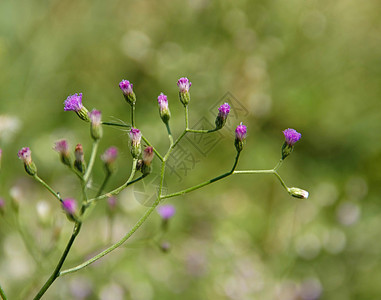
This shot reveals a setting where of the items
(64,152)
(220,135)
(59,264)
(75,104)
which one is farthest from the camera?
(220,135)

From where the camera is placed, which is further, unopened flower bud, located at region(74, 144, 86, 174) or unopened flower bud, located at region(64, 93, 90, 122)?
unopened flower bud, located at region(64, 93, 90, 122)

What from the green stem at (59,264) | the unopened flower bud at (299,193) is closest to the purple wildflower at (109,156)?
the green stem at (59,264)

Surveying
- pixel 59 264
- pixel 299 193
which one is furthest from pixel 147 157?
pixel 299 193

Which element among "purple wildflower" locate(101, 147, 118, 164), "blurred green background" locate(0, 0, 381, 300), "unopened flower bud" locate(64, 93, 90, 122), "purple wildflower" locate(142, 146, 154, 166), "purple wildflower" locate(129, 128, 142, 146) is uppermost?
"unopened flower bud" locate(64, 93, 90, 122)

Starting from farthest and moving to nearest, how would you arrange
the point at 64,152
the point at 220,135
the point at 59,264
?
the point at 220,135, the point at 64,152, the point at 59,264

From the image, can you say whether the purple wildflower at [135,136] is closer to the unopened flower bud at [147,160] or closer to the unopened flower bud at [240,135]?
the unopened flower bud at [147,160]

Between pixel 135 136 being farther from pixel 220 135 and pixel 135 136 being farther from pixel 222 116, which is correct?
pixel 220 135

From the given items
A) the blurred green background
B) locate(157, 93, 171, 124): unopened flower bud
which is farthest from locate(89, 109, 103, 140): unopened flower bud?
the blurred green background

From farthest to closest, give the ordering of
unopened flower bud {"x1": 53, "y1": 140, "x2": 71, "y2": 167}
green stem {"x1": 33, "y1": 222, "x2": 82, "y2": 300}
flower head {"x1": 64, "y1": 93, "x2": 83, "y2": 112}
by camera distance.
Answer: flower head {"x1": 64, "y1": 93, "x2": 83, "y2": 112}
unopened flower bud {"x1": 53, "y1": 140, "x2": 71, "y2": 167}
green stem {"x1": 33, "y1": 222, "x2": 82, "y2": 300}

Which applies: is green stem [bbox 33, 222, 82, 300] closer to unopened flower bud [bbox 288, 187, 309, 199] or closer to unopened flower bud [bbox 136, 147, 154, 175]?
unopened flower bud [bbox 136, 147, 154, 175]
